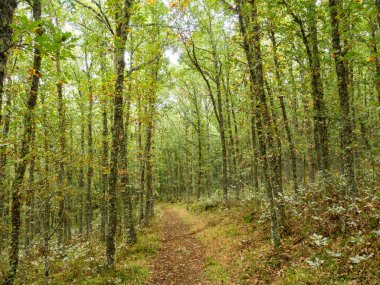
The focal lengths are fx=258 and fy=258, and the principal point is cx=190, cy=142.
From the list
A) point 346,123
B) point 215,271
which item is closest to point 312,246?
point 215,271

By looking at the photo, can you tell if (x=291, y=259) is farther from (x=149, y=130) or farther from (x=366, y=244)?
(x=149, y=130)

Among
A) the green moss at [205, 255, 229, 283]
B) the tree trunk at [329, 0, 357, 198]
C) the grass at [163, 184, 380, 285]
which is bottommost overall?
the green moss at [205, 255, 229, 283]

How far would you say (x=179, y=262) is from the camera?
11.5m

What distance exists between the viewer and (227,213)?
18266 millimetres

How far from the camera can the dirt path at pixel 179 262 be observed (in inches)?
375

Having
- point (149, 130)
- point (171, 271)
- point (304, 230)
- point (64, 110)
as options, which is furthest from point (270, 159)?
point (149, 130)

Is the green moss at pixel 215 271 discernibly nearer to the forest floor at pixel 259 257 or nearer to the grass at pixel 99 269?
the forest floor at pixel 259 257

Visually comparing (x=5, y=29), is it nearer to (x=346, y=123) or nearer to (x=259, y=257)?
(x=346, y=123)

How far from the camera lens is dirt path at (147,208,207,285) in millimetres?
9531

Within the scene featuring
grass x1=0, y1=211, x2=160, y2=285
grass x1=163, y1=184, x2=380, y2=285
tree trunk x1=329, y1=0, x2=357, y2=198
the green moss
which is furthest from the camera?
grass x1=0, y1=211, x2=160, y2=285

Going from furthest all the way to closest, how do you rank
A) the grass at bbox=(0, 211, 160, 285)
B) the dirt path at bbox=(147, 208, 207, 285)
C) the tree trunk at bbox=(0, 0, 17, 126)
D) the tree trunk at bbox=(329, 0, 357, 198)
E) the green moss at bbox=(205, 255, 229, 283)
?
the dirt path at bbox=(147, 208, 207, 285) → the grass at bbox=(0, 211, 160, 285) → the green moss at bbox=(205, 255, 229, 283) → the tree trunk at bbox=(329, 0, 357, 198) → the tree trunk at bbox=(0, 0, 17, 126)

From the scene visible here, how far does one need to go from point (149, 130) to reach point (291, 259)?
41.7ft

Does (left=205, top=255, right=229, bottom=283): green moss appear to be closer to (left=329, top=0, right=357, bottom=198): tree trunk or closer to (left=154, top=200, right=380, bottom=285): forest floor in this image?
(left=154, top=200, right=380, bottom=285): forest floor

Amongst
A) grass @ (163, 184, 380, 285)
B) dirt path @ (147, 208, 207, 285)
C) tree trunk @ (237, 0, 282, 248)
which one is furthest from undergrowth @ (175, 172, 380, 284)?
tree trunk @ (237, 0, 282, 248)
